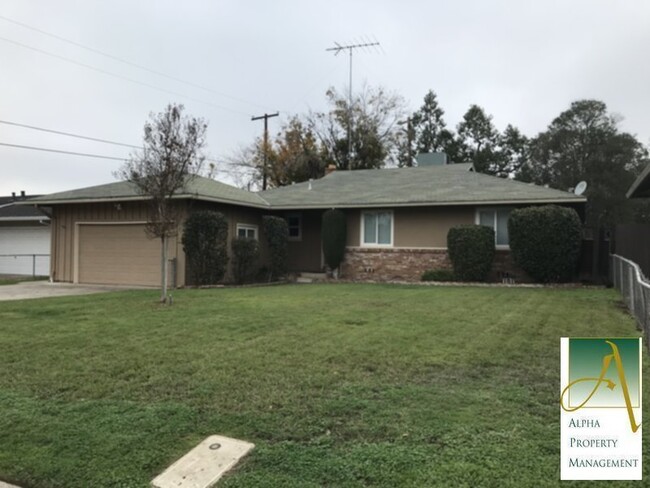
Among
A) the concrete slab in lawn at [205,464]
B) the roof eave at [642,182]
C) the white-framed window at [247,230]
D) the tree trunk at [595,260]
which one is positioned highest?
the roof eave at [642,182]

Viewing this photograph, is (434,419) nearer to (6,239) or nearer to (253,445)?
(253,445)

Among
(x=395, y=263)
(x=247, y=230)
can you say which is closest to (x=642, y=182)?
(x=395, y=263)

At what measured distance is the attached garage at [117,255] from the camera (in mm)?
14867

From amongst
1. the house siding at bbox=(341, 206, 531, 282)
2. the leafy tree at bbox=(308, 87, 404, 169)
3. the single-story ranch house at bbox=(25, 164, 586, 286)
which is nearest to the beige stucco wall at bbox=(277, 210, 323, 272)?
the single-story ranch house at bbox=(25, 164, 586, 286)

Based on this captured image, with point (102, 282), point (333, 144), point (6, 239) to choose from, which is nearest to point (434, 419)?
point (102, 282)

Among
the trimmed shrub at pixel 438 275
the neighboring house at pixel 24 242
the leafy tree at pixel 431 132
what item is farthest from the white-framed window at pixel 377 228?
the leafy tree at pixel 431 132

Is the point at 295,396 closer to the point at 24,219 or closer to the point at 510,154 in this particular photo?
the point at 24,219

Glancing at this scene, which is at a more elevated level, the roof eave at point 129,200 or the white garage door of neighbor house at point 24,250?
the roof eave at point 129,200

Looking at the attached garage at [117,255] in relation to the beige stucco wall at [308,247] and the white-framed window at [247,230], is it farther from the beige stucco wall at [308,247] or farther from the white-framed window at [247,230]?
the beige stucco wall at [308,247]

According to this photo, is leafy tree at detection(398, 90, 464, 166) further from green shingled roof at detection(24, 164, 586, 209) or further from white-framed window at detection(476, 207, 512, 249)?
white-framed window at detection(476, 207, 512, 249)

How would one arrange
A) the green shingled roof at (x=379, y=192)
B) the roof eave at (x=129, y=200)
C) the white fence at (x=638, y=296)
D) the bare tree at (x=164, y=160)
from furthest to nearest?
the green shingled roof at (x=379, y=192) < the roof eave at (x=129, y=200) < the bare tree at (x=164, y=160) < the white fence at (x=638, y=296)

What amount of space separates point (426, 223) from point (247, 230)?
6109 mm

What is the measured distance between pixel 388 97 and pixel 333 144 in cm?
618

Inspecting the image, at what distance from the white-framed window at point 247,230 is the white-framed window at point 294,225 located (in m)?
1.65
